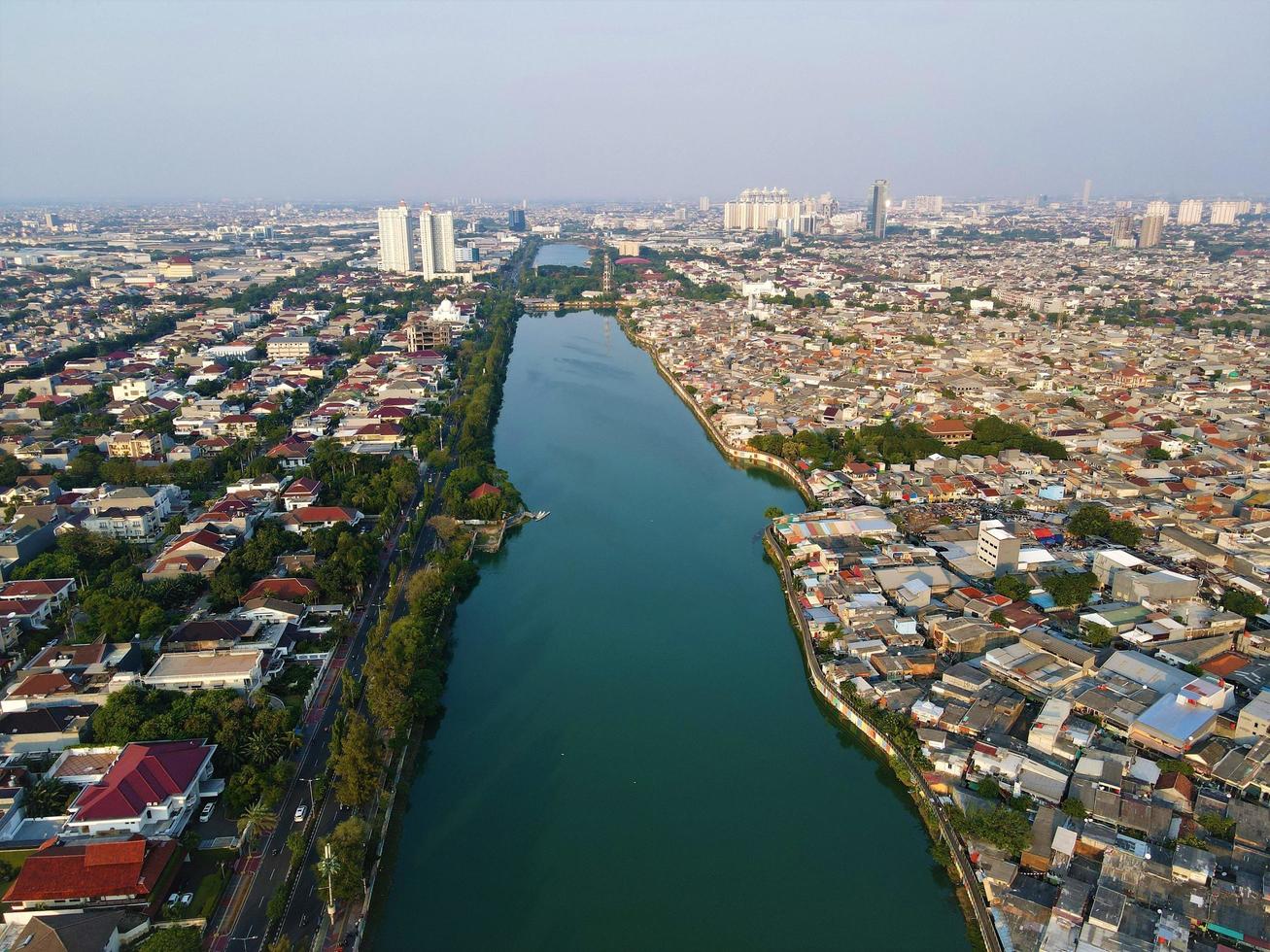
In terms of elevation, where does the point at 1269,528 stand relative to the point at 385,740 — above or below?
above

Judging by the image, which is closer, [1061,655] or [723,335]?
[1061,655]

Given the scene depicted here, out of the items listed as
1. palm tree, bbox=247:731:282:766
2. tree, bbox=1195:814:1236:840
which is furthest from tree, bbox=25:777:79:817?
tree, bbox=1195:814:1236:840

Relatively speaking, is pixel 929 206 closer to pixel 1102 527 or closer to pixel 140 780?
pixel 1102 527

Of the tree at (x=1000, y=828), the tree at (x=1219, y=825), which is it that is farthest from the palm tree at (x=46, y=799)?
the tree at (x=1219, y=825)

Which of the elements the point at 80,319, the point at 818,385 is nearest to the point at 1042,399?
the point at 818,385

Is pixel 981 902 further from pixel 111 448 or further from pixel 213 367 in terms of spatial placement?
pixel 213 367

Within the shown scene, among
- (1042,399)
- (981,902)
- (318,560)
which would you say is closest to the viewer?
(981,902)

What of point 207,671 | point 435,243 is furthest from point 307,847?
point 435,243

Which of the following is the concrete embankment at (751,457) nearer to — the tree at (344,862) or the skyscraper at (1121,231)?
the tree at (344,862)
